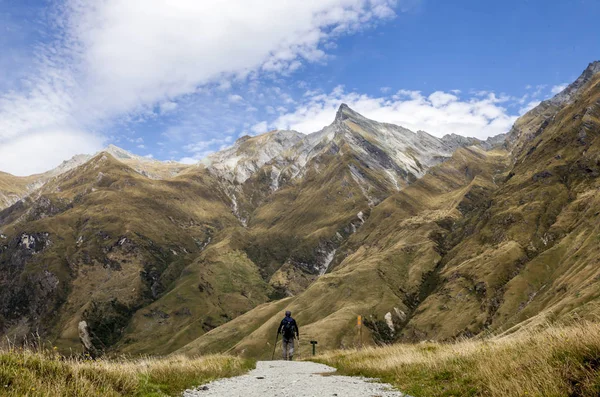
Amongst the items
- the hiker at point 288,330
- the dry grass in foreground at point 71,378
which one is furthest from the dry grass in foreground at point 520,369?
the hiker at point 288,330

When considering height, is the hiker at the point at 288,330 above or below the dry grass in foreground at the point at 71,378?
below

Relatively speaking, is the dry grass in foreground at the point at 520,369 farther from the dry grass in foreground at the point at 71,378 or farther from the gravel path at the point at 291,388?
the dry grass in foreground at the point at 71,378

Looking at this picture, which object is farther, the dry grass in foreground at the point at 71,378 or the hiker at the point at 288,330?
the hiker at the point at 288,330

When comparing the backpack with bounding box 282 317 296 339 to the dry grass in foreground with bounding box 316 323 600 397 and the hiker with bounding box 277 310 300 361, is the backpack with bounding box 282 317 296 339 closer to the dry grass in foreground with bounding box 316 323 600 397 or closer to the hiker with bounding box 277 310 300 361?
the hiker with bounding box 277 310 300 361

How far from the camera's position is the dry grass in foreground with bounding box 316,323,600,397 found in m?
8.89

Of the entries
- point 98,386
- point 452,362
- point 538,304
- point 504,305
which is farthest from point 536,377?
point 504,305

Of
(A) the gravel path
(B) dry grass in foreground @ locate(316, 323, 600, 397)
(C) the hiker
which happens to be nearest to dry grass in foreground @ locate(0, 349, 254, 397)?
(A) the gravel path

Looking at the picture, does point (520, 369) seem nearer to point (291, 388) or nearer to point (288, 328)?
point (291, 388)

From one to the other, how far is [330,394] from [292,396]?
1.24 meters

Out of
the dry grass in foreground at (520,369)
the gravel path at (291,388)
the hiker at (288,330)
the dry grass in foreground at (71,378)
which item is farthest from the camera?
the hiker at (288,330)

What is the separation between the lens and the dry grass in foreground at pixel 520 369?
889 cm

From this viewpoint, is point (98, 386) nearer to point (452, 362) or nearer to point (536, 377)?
point (536, 377)

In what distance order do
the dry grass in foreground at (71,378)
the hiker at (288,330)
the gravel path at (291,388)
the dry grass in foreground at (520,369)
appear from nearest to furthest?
1. the dry grass in foreground at (520,369)
2. the dry grass in foreground at (71,378)
3. the gravel path at (291,388)
4. the hiker at (288,330)

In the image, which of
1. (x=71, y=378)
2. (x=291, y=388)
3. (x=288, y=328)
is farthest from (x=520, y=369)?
(x=288, y=328)
